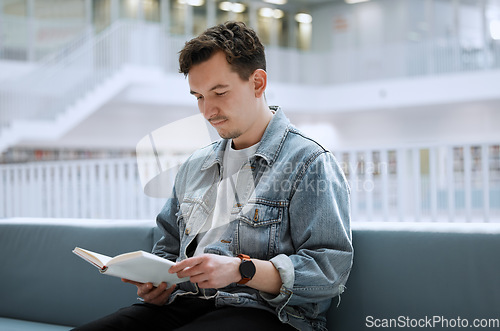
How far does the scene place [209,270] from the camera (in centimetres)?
154

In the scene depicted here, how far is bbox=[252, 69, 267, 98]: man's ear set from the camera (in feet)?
6.27

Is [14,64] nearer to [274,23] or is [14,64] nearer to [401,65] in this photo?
[274,23]

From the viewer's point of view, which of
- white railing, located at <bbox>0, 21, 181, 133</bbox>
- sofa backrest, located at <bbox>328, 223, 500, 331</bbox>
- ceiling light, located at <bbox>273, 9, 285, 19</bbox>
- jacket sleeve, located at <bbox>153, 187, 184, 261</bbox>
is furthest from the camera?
ceiling light, located at <bbox>273, 9, 285, 19</bbox>

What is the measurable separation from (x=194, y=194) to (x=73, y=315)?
0.89 meters

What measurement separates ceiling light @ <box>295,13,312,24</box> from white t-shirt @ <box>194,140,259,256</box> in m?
14.9

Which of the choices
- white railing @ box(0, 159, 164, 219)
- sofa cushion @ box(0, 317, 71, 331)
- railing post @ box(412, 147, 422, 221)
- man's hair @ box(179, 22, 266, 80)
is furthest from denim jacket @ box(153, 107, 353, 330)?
white railing @ box(0, 159, 164, 219)

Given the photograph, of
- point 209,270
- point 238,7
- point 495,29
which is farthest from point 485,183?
point 238,7

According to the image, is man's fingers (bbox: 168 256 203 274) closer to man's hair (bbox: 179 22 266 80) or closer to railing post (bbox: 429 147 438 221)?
man's hair (bbox: 179 22 266 80)

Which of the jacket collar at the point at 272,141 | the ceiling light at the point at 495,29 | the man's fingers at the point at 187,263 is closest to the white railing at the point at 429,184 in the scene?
the jacket collar at the point at 272,141

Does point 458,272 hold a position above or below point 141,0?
below

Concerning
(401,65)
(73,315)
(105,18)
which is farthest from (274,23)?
(73,315)

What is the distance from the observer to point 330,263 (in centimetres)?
170

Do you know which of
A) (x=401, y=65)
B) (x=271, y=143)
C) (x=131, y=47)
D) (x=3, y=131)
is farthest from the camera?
(x=401, y=65)
